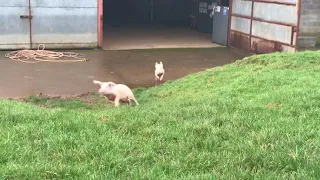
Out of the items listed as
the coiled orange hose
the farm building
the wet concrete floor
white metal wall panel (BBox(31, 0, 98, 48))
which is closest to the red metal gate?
the farm building

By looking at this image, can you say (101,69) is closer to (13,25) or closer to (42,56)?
(42,56)

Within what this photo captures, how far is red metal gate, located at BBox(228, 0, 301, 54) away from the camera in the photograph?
11922 millimetres

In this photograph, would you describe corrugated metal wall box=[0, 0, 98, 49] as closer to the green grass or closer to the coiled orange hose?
the coiled orange hose

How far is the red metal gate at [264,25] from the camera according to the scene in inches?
469

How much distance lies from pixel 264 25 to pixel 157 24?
9.56m

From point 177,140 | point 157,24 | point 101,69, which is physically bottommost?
point 101,69

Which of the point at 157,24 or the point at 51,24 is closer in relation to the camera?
the point at 51,24

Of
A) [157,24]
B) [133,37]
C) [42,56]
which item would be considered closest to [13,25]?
[42,56]

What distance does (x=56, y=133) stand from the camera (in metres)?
3.99

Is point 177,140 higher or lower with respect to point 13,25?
lower

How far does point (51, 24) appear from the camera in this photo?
12930mm

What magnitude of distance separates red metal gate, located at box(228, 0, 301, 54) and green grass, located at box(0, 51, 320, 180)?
6262mm

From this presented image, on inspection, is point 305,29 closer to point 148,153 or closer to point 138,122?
point 138,122

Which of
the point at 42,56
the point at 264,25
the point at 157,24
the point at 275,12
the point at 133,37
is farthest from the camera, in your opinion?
the point at 157,24
